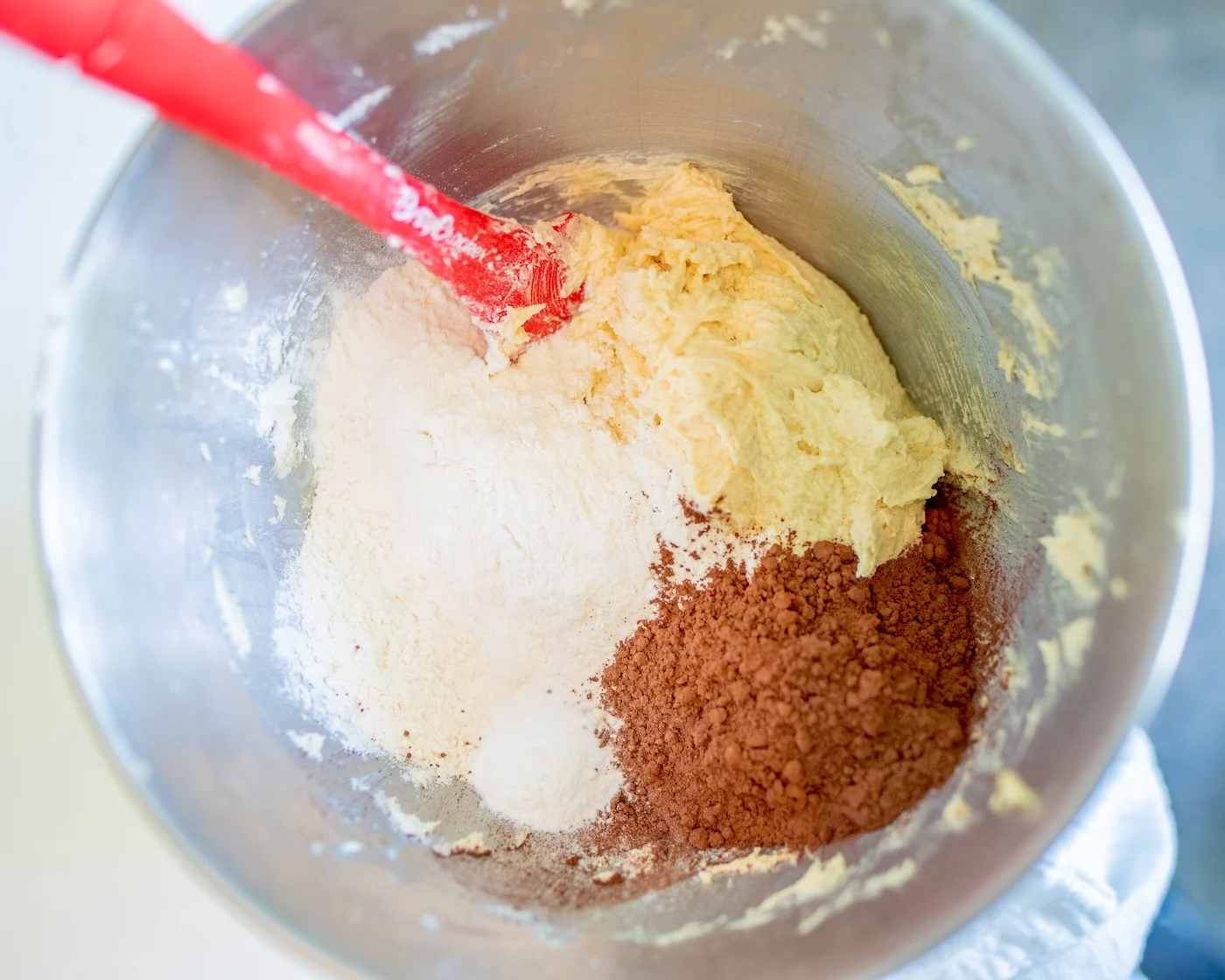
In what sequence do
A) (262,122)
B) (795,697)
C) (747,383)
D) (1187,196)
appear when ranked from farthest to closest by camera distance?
(1187,196), (747,383), (795,697), (262,122)

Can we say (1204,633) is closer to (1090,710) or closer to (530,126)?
(1090,710)

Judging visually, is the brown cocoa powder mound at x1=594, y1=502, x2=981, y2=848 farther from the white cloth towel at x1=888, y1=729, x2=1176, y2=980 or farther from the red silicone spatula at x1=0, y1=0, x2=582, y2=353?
the red silicone spatula at x1=0, y1=0, x2=582, y2=353

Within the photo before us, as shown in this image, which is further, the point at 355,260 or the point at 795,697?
the point at 355,260

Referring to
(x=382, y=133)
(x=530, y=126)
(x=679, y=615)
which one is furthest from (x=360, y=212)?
(x=679, y=615)

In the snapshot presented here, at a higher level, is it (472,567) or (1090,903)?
(472,567)

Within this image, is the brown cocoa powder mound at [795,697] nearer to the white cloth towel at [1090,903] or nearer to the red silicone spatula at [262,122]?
the white cloth towel at [1090,903]

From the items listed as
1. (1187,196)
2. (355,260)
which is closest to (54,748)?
(355,260)

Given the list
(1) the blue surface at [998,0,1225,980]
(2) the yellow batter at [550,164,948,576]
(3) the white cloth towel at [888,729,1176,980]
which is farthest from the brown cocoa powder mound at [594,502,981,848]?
(1) the blue surface at [998,0,1225,980]

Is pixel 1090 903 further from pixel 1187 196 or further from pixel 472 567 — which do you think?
pixel 1187 196
